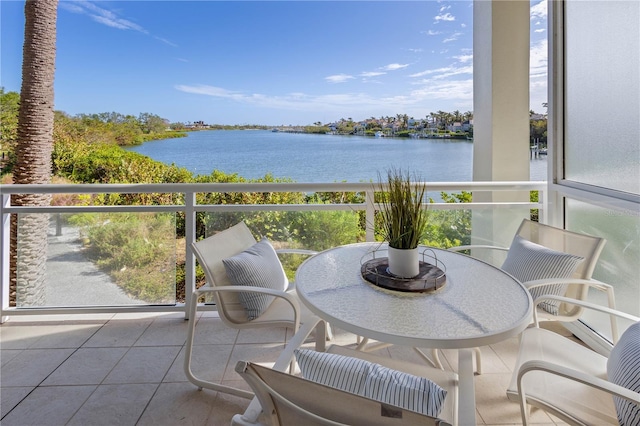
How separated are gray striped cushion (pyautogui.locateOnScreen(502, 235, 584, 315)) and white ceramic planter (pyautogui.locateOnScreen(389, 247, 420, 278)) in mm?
828

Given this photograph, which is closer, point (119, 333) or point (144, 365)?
point (144, 365)

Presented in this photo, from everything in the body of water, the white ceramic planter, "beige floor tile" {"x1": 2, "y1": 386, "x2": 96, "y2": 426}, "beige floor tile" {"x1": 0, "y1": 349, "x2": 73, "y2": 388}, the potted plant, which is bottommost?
"beige floor tile" {"x1": 2, "y1": 386, "x2": 96, "y2": 426}

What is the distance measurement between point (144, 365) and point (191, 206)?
4.11 ft

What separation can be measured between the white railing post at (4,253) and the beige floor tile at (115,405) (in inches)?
64.4

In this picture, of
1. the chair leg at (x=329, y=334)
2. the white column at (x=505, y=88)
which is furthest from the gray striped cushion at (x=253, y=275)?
the white column at (x=505, y=88)

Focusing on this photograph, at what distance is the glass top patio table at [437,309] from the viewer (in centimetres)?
113

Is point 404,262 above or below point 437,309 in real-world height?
above

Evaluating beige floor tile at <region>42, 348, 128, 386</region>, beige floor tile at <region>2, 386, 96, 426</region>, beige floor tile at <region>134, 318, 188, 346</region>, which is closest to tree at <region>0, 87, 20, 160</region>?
beige floor tile at <region>134, 318, 188, 346</region>

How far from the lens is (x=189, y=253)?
9.67 feet

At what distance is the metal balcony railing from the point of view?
2826 mm

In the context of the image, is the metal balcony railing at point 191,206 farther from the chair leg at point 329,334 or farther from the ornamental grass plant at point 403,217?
the ornamental grass plant at point 403,217

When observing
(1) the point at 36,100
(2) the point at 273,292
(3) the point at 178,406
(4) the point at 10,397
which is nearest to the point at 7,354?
(4) the point at 10,397

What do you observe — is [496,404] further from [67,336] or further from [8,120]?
[8,120]

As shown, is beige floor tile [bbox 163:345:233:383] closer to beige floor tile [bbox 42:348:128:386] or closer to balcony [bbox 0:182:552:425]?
balcony [bbox 0:182:552:425]
